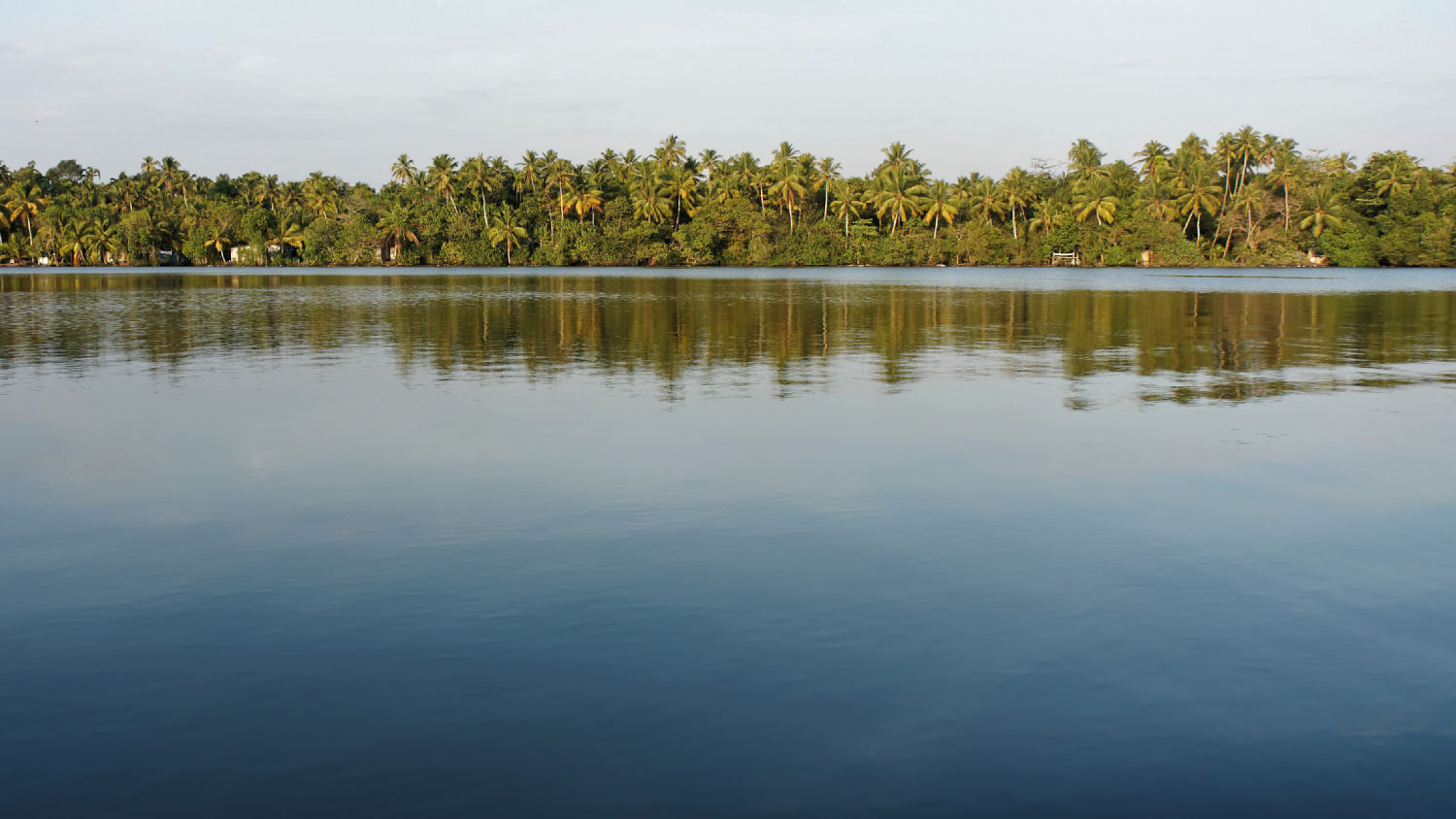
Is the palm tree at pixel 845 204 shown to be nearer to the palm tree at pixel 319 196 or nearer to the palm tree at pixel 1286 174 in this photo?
the palm tree at pixel 1286 174

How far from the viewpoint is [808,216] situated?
157m

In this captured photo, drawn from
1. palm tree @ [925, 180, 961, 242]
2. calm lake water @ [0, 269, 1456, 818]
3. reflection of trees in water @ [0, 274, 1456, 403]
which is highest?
palm tree @ [925, 180, 961, 242]

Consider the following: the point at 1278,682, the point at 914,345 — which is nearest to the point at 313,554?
the point at 1278,682

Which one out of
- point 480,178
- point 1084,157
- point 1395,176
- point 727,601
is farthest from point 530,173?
point 727,601

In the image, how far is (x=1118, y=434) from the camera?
17.5 metres

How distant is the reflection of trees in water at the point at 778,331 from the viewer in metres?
27.4

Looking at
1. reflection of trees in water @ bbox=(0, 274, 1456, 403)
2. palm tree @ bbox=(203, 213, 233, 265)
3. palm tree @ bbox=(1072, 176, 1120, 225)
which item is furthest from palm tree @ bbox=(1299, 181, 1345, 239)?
palm tree @ bbox=(203, 213, 233, 265)

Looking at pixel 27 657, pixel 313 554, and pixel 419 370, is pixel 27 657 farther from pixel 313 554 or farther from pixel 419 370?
pixel 419 370

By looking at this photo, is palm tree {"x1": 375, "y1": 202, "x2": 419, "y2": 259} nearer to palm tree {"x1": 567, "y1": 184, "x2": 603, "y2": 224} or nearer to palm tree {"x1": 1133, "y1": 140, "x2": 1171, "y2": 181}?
palm tree {"x1": 567, "y1": 184, "x2": 603, "y2": 224}

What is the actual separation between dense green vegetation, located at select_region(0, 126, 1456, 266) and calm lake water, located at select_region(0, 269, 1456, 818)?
13156 centimetres

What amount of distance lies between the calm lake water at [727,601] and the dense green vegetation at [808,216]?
432 ft

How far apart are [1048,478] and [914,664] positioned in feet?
22.6

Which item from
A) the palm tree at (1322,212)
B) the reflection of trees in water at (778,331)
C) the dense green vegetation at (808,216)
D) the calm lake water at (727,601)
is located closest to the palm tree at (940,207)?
the dense green vegetation at (808,216)

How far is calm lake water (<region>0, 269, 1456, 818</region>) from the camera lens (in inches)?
258
